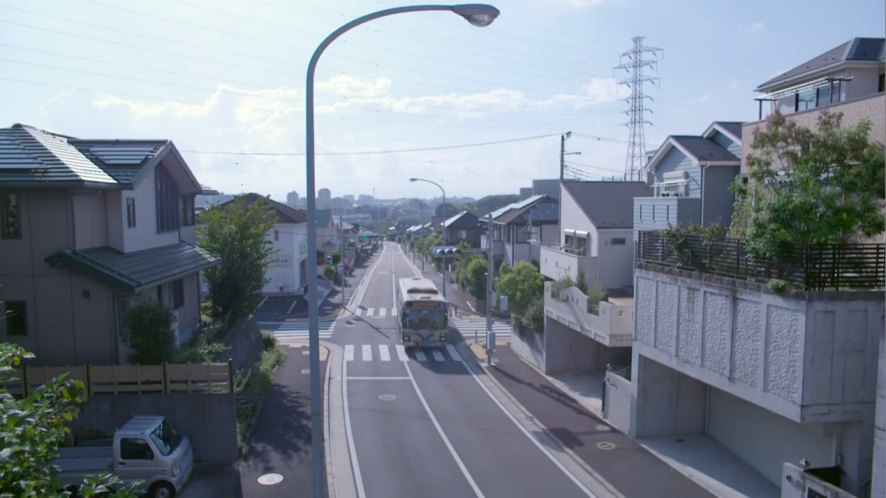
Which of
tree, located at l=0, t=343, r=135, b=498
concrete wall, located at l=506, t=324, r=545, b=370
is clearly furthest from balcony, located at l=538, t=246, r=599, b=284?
tree, located at l=0, t=343, r=135, b=498

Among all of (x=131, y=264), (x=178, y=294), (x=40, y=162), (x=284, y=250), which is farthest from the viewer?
(x=284, y=250)

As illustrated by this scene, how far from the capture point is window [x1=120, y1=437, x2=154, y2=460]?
1402cm

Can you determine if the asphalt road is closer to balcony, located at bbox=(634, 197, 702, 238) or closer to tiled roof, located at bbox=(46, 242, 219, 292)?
tiled roof, located at bbox=(46, 242, 219, 292)

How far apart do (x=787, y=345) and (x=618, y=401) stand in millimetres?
8107

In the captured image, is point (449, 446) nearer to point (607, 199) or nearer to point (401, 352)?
point (401, 352)

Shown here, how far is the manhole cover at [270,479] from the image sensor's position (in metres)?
15.1

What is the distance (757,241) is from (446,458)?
386 inches

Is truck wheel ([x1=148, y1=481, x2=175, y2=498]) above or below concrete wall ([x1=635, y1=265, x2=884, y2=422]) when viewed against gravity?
below

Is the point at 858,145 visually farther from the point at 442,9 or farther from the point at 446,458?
the point at 446,458

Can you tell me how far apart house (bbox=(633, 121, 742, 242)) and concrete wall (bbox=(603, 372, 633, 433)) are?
22.2ft

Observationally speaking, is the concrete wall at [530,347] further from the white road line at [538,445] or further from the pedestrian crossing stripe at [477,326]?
the pedestrian crossing stripe at [477,326]

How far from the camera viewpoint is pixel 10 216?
17469 mm

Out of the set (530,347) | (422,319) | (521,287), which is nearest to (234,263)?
(422,319)

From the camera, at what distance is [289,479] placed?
604 inches
